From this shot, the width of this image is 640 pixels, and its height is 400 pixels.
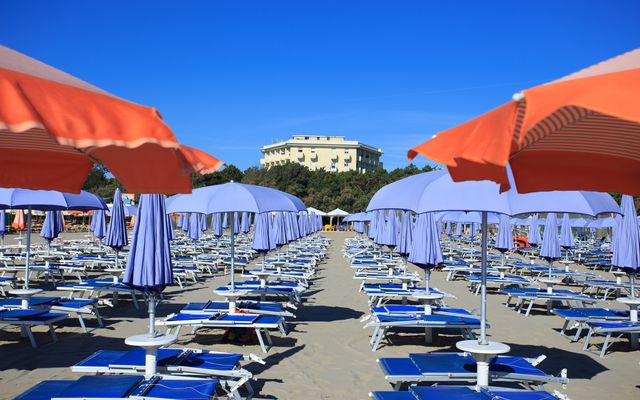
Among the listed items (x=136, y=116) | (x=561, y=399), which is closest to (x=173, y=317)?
(x=561, y=399)

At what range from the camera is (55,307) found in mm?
8156

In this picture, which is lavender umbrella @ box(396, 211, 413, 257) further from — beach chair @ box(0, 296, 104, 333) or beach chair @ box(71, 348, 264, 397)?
beach chair @ box(71, 348, 264, 397)

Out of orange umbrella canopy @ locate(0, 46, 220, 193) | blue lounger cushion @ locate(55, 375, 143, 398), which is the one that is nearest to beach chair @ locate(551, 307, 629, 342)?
blue lounger cushion @ locate(55, 375, 143, 398)

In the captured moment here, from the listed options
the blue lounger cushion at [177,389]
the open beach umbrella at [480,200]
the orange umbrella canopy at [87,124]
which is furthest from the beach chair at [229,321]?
the orange umbrella canopy at [87,124]

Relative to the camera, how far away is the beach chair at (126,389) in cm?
404

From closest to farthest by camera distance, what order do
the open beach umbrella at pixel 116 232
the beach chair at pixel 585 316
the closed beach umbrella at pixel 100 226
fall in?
the beach chair at pixel 585 316
the open beach umbrella at pixel 116 232
the closed beach umbrella at pixel 100 226

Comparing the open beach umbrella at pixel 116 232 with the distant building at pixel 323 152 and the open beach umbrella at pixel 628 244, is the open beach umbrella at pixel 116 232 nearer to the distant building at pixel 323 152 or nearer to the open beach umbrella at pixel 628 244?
the open beach umbrella at pixel 628 244

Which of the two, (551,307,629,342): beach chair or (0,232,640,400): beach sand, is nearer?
(0,232,640,400): beach sand

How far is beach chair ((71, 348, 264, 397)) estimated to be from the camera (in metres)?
4.89

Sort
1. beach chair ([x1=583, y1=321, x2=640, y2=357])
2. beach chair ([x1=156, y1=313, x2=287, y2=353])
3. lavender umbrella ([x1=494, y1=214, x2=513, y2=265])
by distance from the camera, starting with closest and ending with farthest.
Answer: beach chair ([x1=156, y1=313, x2=287, y2=353]), beach chair ([x1=583, y1=321, x2=640, y2=357]), lavender umbrella ([x1=494, y1=214, x2=513, y2=265])

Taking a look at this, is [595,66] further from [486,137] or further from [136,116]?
[136,116]

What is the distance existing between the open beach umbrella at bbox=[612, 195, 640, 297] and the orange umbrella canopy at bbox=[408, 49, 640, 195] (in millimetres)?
5853

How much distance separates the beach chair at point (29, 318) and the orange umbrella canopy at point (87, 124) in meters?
4.14

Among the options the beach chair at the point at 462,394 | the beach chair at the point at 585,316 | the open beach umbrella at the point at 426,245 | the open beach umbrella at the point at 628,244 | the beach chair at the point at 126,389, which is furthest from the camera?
the open beach umbrella at the point at 628,244
